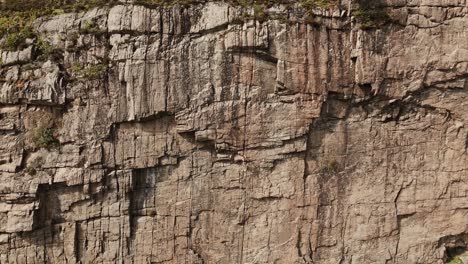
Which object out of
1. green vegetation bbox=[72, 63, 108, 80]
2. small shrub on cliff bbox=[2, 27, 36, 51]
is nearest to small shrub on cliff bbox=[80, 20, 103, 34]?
green vegetation bbox=[72, 63, 108, 80]

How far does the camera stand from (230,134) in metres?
14.4

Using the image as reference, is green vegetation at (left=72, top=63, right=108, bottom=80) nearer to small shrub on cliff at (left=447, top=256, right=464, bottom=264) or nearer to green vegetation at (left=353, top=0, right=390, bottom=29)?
green vegetation at (left=353, top=0, right=390, bottom=29)

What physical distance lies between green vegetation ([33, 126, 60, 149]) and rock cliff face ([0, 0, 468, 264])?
0.04 metres

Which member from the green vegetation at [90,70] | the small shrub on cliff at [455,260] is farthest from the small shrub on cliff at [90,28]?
the small shrub on cliff at [455,260]

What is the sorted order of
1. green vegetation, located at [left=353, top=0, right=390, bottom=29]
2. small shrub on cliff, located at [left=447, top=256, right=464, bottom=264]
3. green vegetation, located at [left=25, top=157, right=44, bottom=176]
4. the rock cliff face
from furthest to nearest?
small shrub on cliff, located at [left=447, top=256, right=464, bottom=264] → green vegetation, located at [left=353, top=0, right=390, bottom=29] → green vegetation, located at [left=25, top=157, right=44, bottom=176] → the rock cliff face

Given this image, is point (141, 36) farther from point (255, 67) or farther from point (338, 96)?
point (338, 96)

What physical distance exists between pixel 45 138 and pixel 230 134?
5.36m

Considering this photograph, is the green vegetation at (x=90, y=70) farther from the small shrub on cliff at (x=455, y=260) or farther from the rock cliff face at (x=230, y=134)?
the small shrub on cliff at (x=455, y=260)

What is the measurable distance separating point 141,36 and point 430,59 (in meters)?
8.51

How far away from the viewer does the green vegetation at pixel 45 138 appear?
14312 millimetres

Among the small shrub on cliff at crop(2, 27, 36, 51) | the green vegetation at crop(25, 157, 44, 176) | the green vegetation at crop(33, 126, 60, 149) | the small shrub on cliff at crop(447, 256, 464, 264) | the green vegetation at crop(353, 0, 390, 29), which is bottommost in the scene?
the small shrub on cliff at crop(447, 256, 464, 264)

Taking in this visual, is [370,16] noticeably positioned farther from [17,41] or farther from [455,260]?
[17,41]

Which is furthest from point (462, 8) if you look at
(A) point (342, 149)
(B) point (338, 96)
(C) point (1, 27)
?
(C) point (1, 27)

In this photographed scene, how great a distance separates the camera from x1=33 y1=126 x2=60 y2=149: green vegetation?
14.3m
